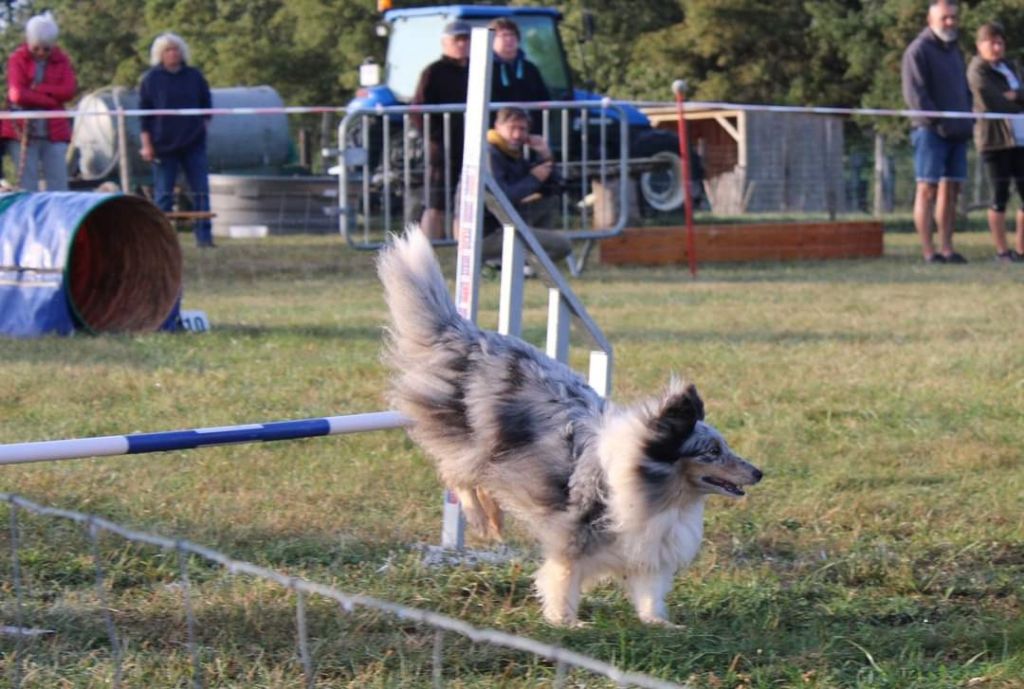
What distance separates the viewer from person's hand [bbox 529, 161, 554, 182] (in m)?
11.5

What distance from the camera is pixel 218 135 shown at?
22844 millimetres

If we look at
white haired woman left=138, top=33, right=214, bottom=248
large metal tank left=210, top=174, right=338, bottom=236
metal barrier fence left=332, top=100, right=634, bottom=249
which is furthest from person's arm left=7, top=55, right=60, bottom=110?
large metal tank left=210, top=174, right=338, bottom=236

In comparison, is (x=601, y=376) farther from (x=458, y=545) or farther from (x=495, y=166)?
(x=495, y=166)

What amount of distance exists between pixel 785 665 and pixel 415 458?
250 cm

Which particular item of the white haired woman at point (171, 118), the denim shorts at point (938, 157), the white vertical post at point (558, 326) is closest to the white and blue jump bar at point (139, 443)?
the white vertical post at point (558, 326)

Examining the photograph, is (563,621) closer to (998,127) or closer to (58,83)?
(58,83)

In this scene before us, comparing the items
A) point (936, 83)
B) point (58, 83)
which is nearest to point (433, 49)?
point (58, 83)

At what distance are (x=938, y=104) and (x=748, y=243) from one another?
2.32 m

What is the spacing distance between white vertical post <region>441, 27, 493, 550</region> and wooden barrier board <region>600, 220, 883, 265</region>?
909 cm

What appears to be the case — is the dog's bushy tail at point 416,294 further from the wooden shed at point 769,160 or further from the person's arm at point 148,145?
the wooden shed at point 769,160

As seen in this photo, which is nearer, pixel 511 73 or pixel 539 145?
pixel 539 145

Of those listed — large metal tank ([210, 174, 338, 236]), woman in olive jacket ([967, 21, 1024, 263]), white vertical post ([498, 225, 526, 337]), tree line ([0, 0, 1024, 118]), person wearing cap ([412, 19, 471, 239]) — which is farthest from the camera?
tree line ([0, 0, 1024, 118])

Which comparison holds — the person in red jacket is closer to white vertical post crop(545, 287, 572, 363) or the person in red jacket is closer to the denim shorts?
the denim shorts

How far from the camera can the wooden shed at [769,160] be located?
25641 mm
